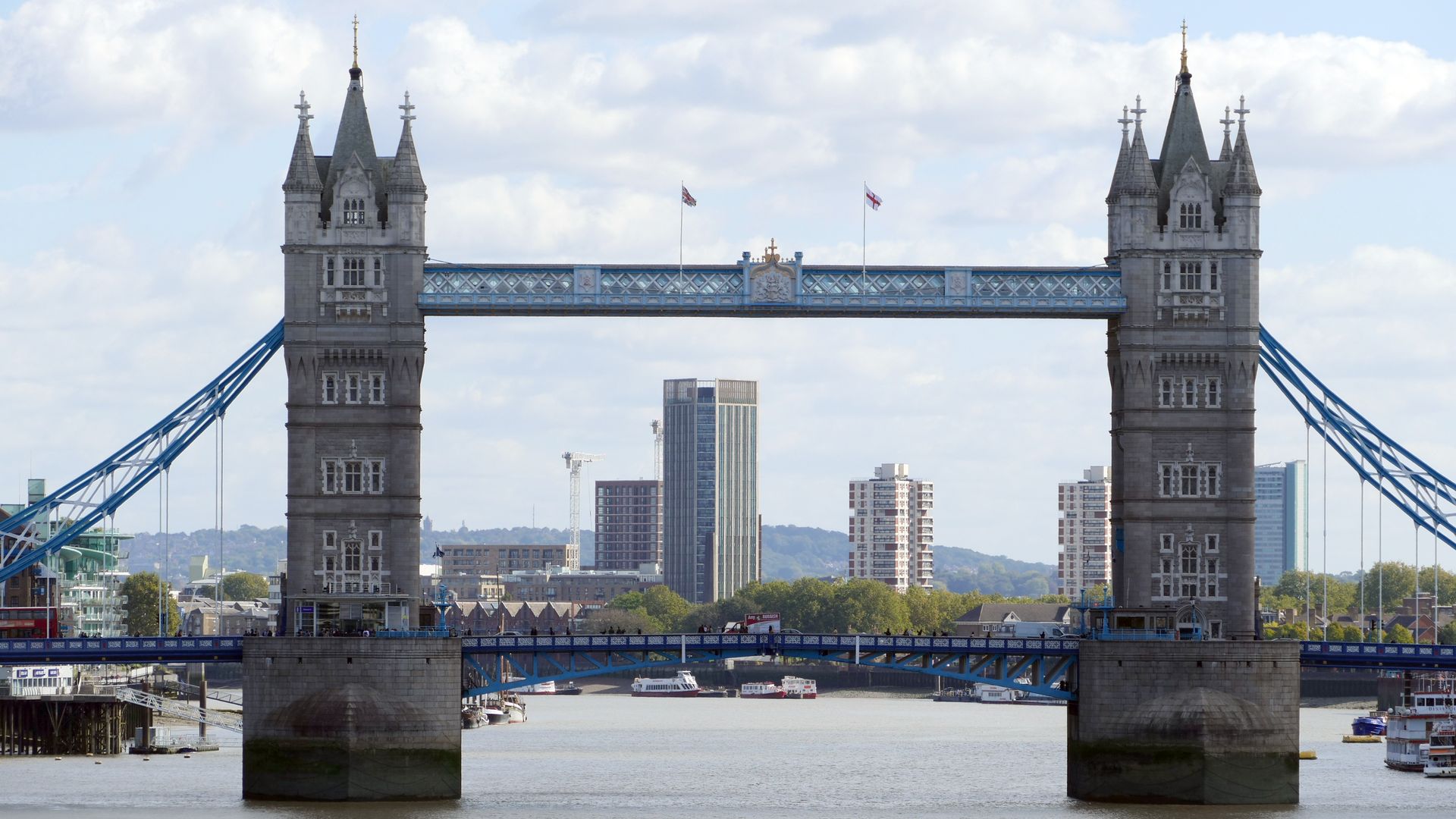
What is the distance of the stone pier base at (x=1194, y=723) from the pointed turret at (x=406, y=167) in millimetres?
30692

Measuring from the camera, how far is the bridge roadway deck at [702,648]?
106312 millimetres

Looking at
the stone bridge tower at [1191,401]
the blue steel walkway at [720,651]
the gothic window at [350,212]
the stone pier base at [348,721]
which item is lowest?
the stone pier base at [348,721]

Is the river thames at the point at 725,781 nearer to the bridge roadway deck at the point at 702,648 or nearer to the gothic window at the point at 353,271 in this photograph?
the bridge roadway deck at the point at 702,648

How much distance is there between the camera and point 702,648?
10875 cm

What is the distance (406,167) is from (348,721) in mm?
20988

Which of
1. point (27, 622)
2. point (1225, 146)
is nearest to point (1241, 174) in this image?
point (1225, 146)

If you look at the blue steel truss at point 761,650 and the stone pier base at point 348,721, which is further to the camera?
the blue steel truss at point 761,650

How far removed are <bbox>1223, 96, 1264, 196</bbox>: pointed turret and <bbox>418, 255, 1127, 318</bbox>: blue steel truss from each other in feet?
17.7

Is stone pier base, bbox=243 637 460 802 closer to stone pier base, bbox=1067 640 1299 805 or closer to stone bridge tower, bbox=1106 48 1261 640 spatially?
stone pier base, bbox=1067 640 1299 805

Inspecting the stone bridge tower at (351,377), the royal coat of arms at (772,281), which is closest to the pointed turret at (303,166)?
the stone bridge tower at (351,377)

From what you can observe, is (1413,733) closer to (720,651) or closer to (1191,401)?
(1191,401)

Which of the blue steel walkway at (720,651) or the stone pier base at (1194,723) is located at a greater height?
the blue steel walkway at (720,651)

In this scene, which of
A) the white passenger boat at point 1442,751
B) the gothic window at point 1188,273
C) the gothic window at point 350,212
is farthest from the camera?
the white passenger boat at point 1442,751

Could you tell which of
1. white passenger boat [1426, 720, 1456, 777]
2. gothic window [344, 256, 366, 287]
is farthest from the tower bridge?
white passenger boat [1426, 720, 1456, 777]
